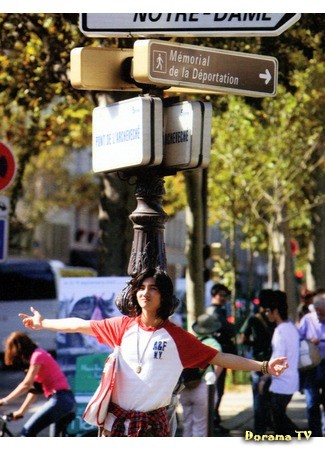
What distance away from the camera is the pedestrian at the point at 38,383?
433 inches

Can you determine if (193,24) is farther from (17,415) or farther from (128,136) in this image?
(17,415)

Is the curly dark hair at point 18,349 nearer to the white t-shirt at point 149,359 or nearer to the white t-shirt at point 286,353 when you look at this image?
the white t-shirt at point 286,353

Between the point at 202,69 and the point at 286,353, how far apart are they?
5.98 m

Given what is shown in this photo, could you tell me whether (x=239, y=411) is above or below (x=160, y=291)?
below

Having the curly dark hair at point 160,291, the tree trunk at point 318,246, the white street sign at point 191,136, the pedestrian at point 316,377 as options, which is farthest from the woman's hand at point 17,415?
the tree trunk at point 318,246

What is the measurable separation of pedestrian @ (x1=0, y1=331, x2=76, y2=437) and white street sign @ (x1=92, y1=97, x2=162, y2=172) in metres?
4.06

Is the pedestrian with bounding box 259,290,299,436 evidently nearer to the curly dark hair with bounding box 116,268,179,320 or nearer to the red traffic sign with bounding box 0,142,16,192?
the red traffic sign with bounding box 0,142,16,192

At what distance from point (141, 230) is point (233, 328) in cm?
891

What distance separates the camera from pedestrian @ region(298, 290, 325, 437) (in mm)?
13797

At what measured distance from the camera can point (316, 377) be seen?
45.9ft

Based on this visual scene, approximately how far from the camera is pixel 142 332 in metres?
6.78

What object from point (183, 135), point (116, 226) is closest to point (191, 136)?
Answer: point (183, 135)

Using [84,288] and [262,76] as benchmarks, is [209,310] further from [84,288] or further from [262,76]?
[262,76]

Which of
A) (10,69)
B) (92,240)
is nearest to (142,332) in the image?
(10,69)
